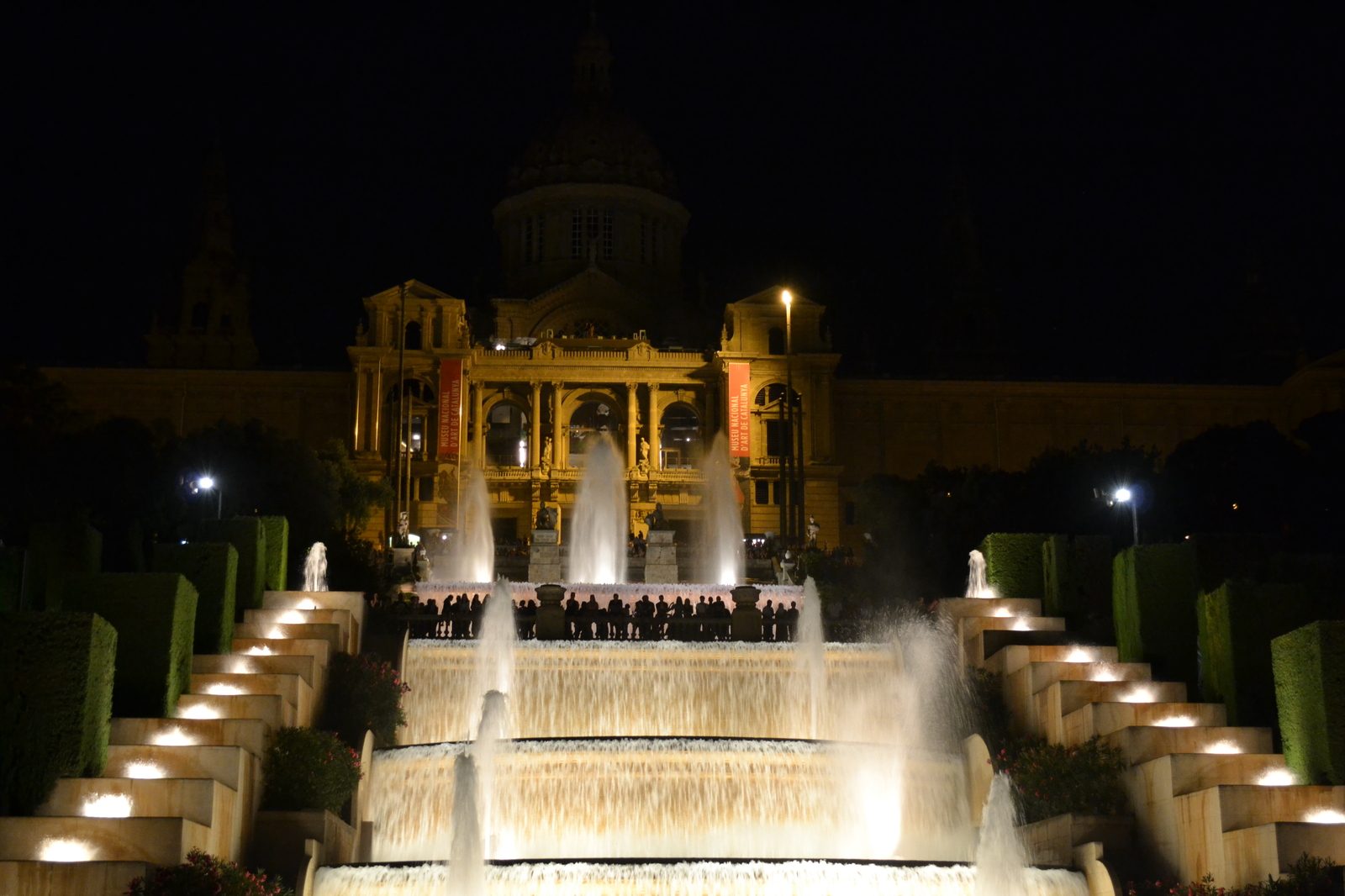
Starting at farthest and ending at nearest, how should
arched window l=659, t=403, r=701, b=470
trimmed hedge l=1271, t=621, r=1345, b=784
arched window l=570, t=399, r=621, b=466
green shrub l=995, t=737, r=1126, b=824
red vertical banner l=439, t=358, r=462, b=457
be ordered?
arched window l=659, t=403, r=701, b=470 → arched window l=570, t=399, r=621, b=466 → red vertical banner l=439, t=358, r=462, b=457 → green shrub l=995, t=737, r=1126, b=824 → trimmed hedge l=1271, t=621, r=1345, b=784

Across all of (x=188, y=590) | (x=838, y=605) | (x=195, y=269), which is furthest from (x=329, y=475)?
(x=195, y=269)

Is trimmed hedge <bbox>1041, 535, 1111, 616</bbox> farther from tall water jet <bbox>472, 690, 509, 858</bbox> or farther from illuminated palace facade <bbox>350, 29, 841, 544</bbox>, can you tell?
illuminated palace facade <bbox>350, 29, 841, 544</bbox>

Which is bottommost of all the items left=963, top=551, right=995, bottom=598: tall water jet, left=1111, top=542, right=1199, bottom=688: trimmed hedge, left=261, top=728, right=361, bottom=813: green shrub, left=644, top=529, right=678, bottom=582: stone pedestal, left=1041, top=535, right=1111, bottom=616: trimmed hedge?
left=261, top=728, right=361, bottom=813: green shrub

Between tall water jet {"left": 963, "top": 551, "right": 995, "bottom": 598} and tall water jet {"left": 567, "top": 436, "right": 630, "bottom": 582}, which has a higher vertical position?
tall water jet {"left": 567, "top": 436, "right": 630, "bottom": 582}

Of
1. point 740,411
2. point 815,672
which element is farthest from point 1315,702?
point 740,411

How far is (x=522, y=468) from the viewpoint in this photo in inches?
2530

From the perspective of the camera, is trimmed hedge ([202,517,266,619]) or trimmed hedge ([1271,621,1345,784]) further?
trimmed hedge ([202,517,266,619])

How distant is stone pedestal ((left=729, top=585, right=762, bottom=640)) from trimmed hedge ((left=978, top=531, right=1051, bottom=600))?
4.93 meters

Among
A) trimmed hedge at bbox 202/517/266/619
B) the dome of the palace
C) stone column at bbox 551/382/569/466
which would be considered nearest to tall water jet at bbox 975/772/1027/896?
→ trimmed hedge at bbox 202/517/266/619

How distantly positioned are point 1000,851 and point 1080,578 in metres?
10.2

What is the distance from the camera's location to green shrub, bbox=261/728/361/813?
19.9m

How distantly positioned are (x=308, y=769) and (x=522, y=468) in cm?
4429

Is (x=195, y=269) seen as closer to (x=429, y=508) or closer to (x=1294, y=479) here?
(x=429, y=508)

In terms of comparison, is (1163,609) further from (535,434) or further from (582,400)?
(582,400)
